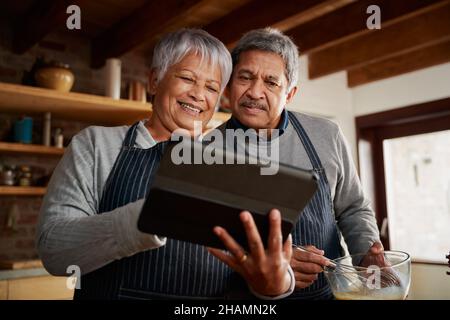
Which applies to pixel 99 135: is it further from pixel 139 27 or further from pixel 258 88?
pixel 139 27

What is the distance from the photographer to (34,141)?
10.3ft

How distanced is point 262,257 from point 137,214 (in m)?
0.24

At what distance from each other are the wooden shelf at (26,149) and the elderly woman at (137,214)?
181 cm

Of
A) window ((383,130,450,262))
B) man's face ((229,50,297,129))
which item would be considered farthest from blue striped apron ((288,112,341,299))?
window ((383,130,450,262))

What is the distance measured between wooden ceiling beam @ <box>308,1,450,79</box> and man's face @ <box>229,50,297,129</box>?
219 cm

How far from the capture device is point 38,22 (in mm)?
2811

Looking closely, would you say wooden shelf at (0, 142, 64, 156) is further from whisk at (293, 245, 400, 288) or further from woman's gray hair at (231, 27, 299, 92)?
whisk at (293, 245, 400, 288)

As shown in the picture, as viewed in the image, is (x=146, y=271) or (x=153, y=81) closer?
(x=146, y=271)

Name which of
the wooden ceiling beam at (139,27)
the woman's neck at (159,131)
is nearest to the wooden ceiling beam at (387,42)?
the wooden ceiling beam at (139,27)

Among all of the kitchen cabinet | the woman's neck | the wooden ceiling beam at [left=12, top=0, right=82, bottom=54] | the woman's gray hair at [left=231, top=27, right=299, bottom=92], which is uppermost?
the wooden ceiling beam at [left=12, top=0, right=82, bottom=54]

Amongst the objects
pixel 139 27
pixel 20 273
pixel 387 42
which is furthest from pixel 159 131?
pixel 387 42

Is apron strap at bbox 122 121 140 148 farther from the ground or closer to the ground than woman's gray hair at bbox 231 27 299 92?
closer to the ground

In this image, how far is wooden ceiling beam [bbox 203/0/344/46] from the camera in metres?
2.61
